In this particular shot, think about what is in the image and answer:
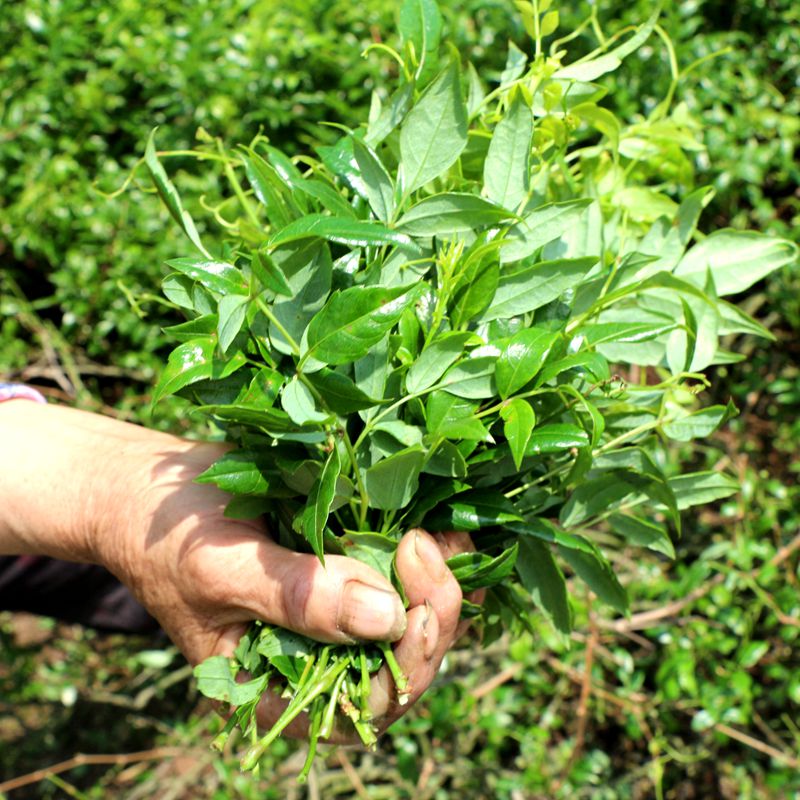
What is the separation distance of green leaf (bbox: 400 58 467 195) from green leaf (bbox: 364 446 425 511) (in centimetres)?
22

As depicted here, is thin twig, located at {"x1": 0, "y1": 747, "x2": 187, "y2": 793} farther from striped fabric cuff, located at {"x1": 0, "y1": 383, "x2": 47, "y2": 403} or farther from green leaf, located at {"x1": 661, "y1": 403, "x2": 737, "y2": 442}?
green leaf, located at {"x1": 661, "y1": 403, "x2": 737, "y2": 442}

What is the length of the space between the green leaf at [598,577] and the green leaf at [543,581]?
4 cm

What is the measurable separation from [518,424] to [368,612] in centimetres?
22

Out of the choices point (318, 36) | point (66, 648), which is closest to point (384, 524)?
point (318, 36)

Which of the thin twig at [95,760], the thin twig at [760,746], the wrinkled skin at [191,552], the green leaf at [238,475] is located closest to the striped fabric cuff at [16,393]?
the wrinkled skin at [191,552]

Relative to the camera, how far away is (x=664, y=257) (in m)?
0.79

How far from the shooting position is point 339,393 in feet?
2.02

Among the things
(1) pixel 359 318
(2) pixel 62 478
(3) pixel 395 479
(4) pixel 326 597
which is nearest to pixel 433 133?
(1) pixel 359 318

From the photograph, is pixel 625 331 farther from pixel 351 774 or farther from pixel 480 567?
pixel 351 774

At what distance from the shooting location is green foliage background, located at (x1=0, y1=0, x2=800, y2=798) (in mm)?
1621

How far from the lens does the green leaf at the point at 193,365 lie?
0.59 metres

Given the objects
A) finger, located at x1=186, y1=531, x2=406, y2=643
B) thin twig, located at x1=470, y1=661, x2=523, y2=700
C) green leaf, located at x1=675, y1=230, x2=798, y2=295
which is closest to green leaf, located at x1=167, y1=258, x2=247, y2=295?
finger, located at x1=186, y1=531, x2=406, y2=643

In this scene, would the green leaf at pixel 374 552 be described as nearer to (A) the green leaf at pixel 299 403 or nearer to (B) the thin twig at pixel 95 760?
(A) the green leaf at pixel 299 403

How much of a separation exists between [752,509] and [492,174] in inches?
50.0
